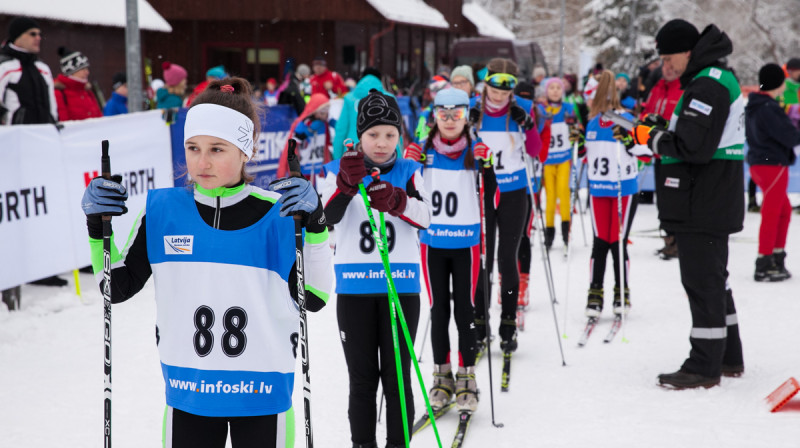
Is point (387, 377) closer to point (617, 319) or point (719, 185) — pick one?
point (719, 185)

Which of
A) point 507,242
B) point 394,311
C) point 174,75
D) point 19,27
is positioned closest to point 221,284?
point 394,311

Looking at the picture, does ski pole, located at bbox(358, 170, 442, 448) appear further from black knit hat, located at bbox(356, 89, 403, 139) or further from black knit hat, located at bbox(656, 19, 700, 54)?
black knit hat, located at bbox(656, 19, 700, 54)

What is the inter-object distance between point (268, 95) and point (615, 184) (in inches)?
465

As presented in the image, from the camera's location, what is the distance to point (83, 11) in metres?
17.6

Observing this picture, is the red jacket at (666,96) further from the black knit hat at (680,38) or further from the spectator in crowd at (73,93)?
the spectator in crowd at (73,93)

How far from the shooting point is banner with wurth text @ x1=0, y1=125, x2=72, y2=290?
6.57m

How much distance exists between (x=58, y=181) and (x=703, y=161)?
5.63 m

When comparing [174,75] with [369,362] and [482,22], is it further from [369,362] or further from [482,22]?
[482,22]

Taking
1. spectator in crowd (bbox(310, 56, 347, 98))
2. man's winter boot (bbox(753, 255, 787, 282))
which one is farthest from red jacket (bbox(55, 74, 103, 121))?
man's winter boot (bbox(753, 255, 787, 282))

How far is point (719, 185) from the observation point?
5.23m

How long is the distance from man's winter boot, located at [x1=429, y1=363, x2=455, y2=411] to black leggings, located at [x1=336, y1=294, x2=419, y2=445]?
912 millimetres

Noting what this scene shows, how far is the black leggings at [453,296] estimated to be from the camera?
190 inches

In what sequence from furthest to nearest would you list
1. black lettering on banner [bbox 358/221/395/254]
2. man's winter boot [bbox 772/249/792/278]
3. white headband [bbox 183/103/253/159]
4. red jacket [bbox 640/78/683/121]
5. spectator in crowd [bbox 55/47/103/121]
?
spectator in crowd [bbox 55/47/103/121] → man's winter boot [bbox 772/249/792/278] → red jacket [bbox 640/78/683/121] → black lettering on banner [bbox 358/221/395/254] → white headband [bbox 183/103/253/159]

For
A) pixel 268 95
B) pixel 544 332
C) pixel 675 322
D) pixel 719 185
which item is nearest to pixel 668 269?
pixel 675 322
